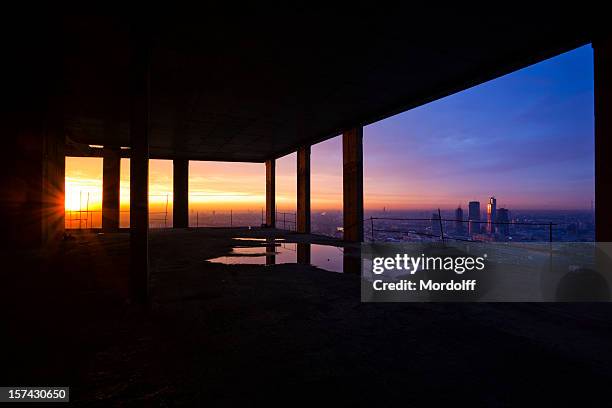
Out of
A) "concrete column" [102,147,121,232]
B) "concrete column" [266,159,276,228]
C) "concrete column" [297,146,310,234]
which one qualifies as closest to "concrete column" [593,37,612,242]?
"concrete column" [297,146,310,234]

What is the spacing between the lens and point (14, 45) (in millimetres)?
6602

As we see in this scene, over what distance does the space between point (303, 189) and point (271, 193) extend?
5131 millimetres

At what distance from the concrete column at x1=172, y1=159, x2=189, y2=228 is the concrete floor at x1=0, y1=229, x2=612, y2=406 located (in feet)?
51.5

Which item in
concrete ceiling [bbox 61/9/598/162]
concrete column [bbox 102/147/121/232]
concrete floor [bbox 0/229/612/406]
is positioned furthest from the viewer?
concrete column [bbox 102/147/121/232]

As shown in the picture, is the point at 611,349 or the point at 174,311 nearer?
the point at 611,349

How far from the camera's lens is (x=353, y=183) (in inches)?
480

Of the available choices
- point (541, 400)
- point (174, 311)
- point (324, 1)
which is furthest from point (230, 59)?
point (541, 400)

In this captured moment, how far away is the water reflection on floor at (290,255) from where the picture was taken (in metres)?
8.05

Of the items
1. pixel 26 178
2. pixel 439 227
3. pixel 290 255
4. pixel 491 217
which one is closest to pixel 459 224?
pixel 491 217

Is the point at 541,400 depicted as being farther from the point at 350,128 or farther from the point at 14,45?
the point at 350,128

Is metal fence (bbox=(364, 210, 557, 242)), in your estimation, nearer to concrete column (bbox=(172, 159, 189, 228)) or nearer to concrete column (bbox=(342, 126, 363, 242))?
concrete column (bbox=(342, 126, 363, 242))

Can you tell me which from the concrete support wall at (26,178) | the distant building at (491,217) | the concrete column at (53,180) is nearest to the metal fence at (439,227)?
the distant building at (491,217)

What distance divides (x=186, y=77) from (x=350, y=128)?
6.41 meters

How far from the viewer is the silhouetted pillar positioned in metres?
4.61
